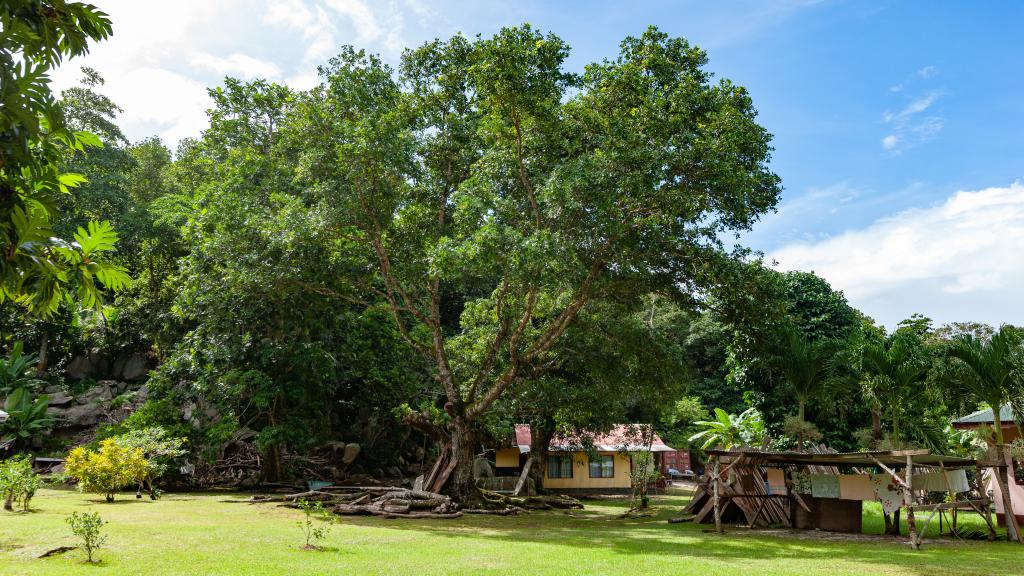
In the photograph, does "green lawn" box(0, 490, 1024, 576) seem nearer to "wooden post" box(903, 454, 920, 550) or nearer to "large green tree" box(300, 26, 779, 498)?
"wooden post" box(903, 454, 920, 550)

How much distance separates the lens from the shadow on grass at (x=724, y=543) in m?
11.2

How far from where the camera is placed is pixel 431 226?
19656mm

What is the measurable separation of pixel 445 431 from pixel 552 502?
4931 mm

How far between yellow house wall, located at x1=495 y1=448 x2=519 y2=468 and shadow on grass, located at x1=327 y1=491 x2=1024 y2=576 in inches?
612

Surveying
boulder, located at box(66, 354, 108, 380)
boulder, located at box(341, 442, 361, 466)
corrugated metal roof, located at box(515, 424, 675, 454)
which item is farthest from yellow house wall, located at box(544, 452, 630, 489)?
boulder, located at box(66, 354, 108, 380)

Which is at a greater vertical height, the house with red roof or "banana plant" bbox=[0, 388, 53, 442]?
"banana plant" bbox=[0, 388, 53, 442]

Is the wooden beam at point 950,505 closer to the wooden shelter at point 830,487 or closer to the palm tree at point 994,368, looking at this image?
the wooden shelter at point 830,487

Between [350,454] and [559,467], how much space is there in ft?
35.8

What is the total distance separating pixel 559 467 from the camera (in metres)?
34.4

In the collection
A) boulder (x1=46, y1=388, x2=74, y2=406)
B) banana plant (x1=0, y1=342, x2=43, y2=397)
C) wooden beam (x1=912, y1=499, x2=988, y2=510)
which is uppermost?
banana plant (x1=0, y1=342, x2=43, y2=397)

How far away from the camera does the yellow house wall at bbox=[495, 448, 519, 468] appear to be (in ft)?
115

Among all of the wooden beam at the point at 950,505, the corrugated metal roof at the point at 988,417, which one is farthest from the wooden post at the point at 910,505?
the corrugated metal roof at the point at 988,417

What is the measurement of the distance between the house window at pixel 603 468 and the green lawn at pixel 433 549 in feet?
56.7

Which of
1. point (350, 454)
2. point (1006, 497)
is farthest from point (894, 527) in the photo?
point (350, 454)
